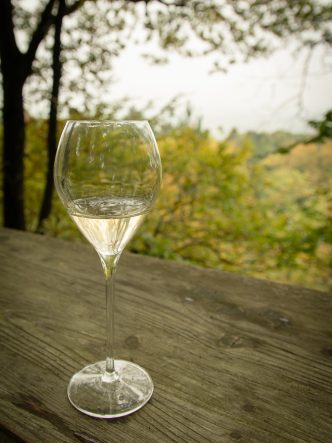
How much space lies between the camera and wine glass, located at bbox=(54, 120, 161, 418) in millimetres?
710

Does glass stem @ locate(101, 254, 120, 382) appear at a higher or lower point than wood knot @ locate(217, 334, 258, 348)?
higher

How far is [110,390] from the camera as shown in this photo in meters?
0.77

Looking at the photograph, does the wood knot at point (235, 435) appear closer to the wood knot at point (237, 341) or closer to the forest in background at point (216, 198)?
the wood knot at point (237, 341)

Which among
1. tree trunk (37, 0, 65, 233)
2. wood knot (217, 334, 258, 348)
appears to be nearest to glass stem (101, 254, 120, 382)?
wood knot (217, 334, 258, 348)

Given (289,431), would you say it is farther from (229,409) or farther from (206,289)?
(206,289)

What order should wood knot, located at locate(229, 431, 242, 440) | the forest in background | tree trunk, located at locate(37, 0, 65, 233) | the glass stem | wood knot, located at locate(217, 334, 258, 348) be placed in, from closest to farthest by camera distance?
wood knot, located at locate(229, 431, 242, 440) < the glass stem < wood knot, located at locate(217, 334, 258, 348) < tree trunk, located at locate(37, 0, 65, 233) < the forest in background

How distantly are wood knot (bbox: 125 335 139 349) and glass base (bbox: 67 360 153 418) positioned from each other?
0.05m

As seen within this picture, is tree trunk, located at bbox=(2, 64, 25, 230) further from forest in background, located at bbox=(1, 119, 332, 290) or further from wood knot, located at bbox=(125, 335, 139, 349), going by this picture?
wood knot, located at bbox=(125, 335, 139, 349)

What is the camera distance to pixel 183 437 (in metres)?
0.62

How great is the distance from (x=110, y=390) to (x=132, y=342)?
0.49ft

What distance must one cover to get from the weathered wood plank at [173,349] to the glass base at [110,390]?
20 millimetres

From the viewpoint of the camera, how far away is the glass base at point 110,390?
693 mm

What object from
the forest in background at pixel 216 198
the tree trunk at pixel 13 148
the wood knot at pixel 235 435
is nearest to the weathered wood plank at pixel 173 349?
the wood knot at pixel 235 435

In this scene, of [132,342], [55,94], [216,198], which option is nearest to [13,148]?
[55,94]
